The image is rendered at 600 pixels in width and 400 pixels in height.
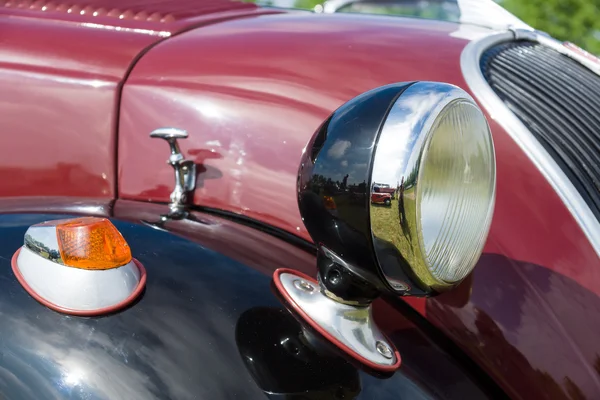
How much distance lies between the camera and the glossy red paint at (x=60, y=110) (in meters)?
1.32

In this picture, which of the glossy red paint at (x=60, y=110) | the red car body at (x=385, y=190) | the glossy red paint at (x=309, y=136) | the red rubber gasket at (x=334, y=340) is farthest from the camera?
the glossy red paint at (x=60, y=110)

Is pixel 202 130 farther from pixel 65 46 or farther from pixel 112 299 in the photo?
pixel 112 299

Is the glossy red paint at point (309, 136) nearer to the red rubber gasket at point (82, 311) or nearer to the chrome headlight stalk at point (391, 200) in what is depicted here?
the chrome headlight stalk at point (391, 200)

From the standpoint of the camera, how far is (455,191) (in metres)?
0.82

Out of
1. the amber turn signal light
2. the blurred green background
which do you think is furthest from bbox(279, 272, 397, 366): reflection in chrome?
the blurred green background

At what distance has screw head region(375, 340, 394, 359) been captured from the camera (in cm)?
91

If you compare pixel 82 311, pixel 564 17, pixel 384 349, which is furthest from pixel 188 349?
pixel 564 17

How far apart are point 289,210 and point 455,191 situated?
0.42 m

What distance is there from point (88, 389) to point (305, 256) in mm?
428

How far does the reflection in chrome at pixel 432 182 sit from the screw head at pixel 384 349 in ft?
0.38

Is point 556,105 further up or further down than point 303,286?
further up

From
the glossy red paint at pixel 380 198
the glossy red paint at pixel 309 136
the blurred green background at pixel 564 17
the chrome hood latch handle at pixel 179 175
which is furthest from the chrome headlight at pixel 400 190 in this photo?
the blurred green background at pixel 564 17

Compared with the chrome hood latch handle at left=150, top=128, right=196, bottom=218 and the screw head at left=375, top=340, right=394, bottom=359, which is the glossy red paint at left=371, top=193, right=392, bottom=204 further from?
the chrome hood latch handle at left=150, top=128, right=196, bottom=218

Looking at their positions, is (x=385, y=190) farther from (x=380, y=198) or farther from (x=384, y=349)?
(x=384, y=349)
